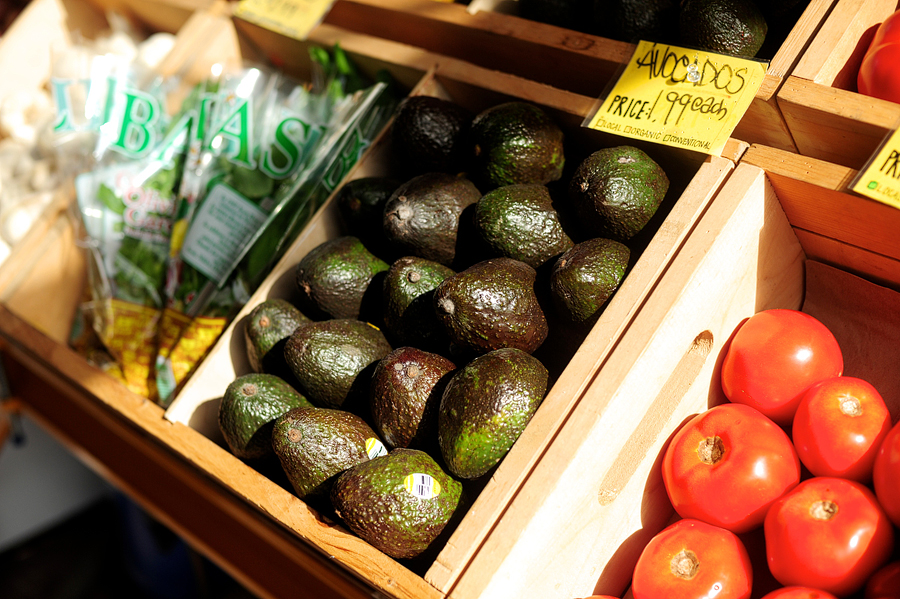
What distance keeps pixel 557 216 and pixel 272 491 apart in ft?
2.64

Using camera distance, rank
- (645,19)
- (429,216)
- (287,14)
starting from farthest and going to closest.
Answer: (287,14) < (645,19) < (429,216)

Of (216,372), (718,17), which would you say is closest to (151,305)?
(216,372)

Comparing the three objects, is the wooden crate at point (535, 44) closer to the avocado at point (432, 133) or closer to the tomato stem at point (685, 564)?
the avocado at point (432, 133)

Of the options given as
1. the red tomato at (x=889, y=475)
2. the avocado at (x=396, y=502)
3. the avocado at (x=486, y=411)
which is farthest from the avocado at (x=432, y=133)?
the red tomato at (x=889, y=475)

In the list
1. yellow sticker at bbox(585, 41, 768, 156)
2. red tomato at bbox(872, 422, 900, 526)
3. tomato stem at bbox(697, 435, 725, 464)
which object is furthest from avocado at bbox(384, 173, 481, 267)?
red tomato at bbox(872, 422, 900, 526)

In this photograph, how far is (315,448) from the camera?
1154 millimetres

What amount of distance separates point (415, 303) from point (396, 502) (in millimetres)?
420

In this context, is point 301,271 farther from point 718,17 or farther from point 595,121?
point 718,17

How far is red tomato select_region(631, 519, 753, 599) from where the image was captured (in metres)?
0.98

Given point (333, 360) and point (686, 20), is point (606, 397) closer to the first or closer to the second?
point (333, 360)

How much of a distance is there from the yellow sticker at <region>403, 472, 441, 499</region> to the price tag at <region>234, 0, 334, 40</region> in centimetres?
147

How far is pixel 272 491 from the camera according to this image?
1202 mm

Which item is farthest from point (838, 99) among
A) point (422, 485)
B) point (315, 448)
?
point (315, 448)

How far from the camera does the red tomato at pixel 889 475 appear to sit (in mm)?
922
